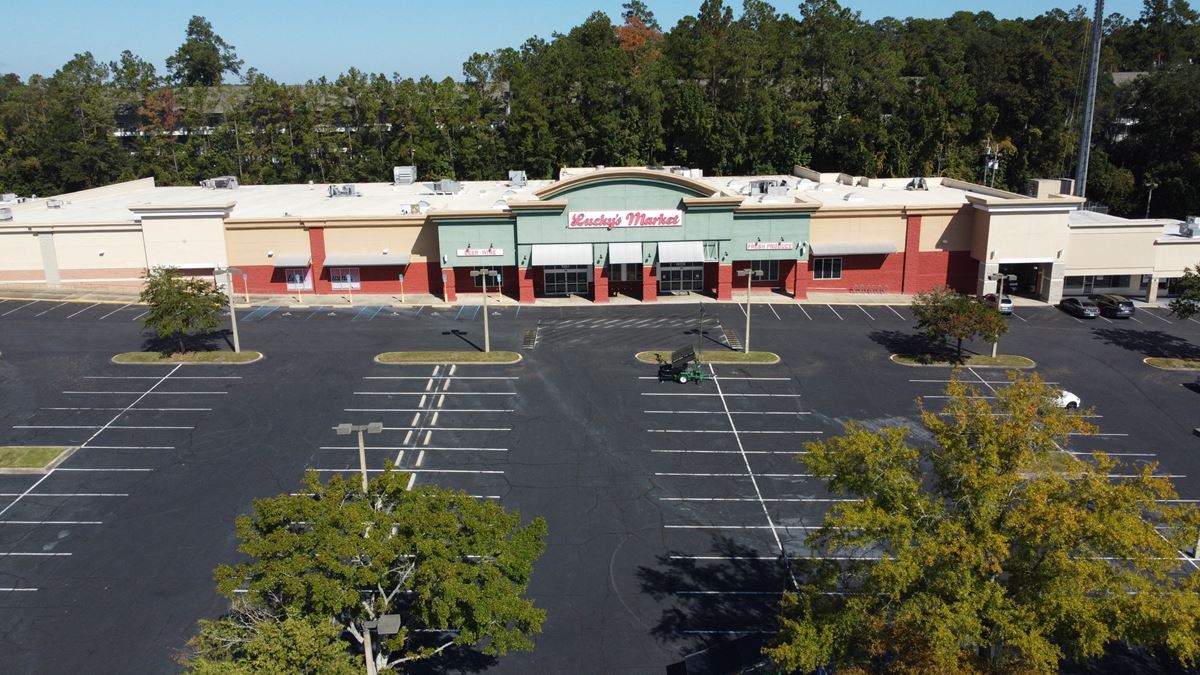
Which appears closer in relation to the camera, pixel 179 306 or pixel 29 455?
pixel 29 455

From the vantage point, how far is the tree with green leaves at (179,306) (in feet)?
166

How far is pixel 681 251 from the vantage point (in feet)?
206

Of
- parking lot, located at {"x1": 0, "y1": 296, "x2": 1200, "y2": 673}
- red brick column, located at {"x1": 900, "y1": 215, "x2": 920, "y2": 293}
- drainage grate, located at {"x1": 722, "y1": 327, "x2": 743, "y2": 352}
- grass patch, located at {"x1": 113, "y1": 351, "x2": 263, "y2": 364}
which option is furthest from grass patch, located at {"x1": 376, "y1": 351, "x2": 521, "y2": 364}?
red brick column, located at {"x1": 900, "y1": 215, "x2": 920, "y2": 293}

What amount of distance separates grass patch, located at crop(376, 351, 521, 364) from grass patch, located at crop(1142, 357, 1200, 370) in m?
36.9

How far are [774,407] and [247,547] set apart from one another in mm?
29493

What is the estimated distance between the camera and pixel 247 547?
69.8 ft

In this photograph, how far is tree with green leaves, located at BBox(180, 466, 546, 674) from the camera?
20469 millimetres

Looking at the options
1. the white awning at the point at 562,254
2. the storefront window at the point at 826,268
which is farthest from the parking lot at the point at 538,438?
the storefront window at the point at 826,268

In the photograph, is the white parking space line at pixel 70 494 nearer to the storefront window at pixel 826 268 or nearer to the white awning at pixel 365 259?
the white awning at pixel 365 259

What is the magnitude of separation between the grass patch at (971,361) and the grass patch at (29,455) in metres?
43.4

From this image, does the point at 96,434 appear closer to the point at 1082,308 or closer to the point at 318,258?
the point at 318,258

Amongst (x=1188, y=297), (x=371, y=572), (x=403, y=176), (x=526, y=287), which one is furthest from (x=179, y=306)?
(x=1188, y=297)

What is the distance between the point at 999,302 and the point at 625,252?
83.0ft

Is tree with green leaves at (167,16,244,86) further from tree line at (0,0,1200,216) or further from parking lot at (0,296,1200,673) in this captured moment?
parking lot at (0,296,1200,673)
